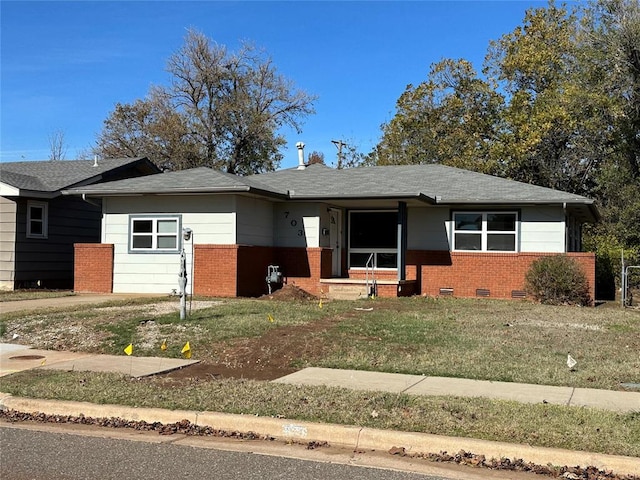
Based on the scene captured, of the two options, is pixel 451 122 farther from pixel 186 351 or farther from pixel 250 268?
pixel 186 351

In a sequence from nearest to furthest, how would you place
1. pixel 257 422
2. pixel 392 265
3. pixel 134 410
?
pixel 257 422 < pixel 134 410 < pixel 392 265

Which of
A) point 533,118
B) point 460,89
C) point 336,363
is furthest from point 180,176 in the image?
point 460,89

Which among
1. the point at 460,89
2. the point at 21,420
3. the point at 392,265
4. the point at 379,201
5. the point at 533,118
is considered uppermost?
the point at 460,89

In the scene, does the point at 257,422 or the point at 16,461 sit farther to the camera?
the point at 257,422

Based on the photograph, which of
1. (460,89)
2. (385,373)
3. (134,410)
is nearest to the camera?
(134,410)

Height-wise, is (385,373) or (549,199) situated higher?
(549,199)

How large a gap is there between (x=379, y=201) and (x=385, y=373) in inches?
462

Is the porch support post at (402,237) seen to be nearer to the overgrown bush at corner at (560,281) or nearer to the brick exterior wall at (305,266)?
the brick exterior wall at (305,266)

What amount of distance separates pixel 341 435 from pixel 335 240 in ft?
51.9

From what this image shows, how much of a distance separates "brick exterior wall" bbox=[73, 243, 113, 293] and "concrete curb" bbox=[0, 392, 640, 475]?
12623mm

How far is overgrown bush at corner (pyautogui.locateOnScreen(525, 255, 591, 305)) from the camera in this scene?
18359mm

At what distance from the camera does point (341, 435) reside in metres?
6.38

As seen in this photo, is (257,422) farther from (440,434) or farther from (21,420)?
(21,420)

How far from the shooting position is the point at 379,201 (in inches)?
800
